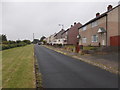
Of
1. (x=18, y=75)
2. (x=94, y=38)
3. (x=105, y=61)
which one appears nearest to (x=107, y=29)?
(x=94, y=38)

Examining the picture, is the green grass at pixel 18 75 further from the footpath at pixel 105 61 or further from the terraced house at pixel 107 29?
the terraced house at pixel 107 29

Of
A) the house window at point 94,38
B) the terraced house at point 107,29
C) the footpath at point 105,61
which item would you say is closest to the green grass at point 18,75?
the footpath at point 105,61

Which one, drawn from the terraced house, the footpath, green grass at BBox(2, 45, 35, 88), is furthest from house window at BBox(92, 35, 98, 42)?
green grass at BBox(2, 45, 35, 88)

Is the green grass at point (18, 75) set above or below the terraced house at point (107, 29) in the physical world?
below

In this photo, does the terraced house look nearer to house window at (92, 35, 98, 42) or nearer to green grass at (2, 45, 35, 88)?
house window at (92, 35, 98, 42)

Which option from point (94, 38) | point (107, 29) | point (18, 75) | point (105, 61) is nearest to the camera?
point (18, 75)

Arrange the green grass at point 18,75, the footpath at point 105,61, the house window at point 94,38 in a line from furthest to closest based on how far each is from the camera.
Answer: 1. the house window at point 94,38
2. the footpath at point 105,61
3. the green grass at point 18,75

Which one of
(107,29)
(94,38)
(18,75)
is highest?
(107,29)

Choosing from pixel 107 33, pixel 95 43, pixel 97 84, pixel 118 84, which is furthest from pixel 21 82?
pixel 95 43

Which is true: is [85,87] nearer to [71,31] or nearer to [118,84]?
[118,84]

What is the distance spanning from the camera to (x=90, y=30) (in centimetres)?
2880

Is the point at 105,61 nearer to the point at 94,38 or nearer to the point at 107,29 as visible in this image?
the point at 107,29

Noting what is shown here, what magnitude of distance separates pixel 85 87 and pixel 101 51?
442 inches

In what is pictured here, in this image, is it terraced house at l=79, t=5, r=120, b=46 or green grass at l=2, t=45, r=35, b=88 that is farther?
terraced house at l=79, t=5, r=120, b=46
